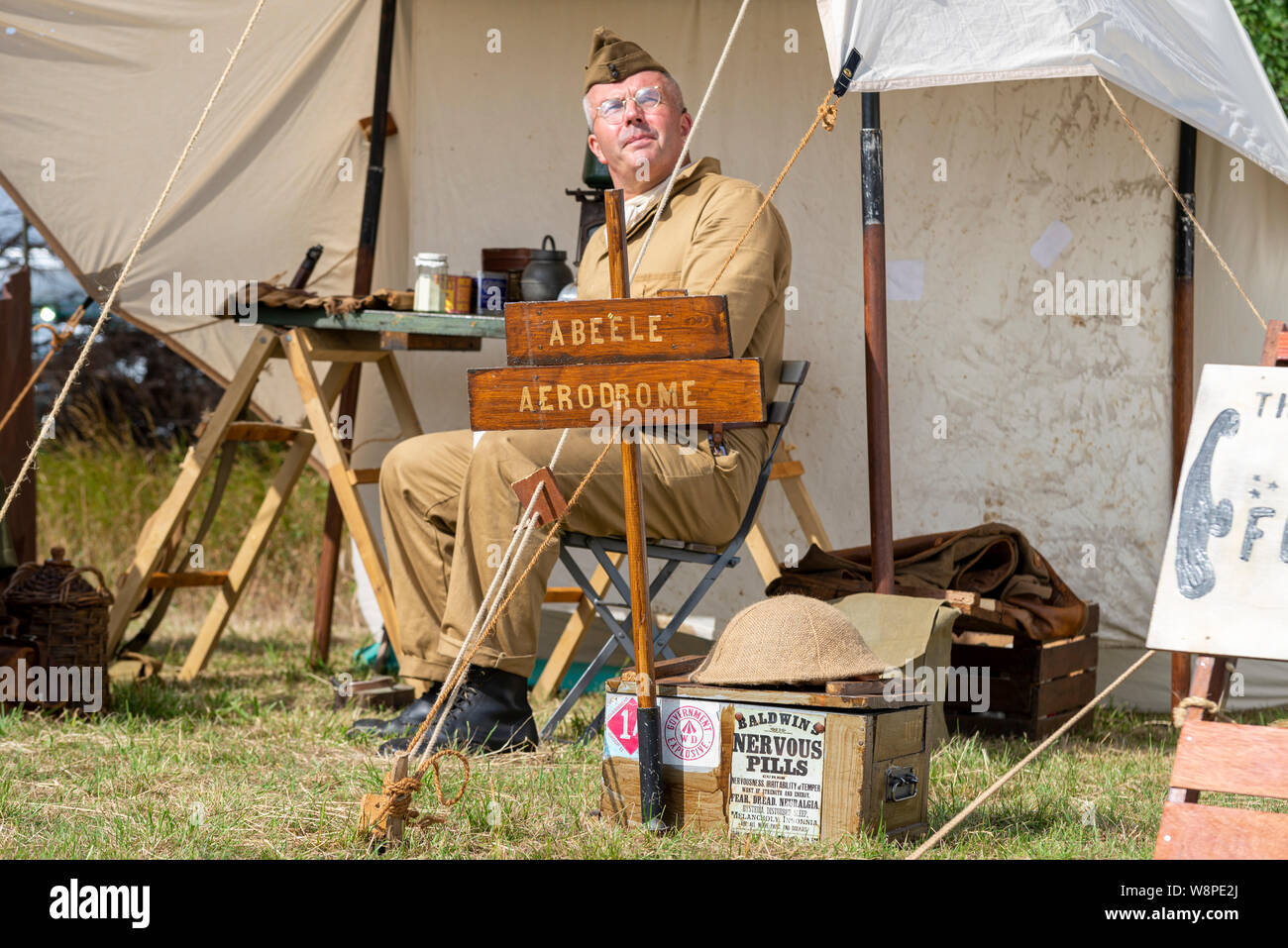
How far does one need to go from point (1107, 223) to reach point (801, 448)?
1150 millimetres

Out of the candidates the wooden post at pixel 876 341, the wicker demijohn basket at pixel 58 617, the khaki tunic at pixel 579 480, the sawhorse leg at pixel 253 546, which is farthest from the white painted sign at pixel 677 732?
the sawhorse leg at pixel 253 546

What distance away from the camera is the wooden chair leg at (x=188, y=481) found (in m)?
4.18

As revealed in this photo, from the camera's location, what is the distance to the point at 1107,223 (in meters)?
4.29

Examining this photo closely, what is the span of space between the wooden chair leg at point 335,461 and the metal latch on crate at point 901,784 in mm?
1930

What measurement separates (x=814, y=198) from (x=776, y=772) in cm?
245

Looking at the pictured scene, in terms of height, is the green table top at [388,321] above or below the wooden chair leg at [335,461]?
above

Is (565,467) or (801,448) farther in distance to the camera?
(801,448)

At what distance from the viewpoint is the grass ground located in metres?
2.47

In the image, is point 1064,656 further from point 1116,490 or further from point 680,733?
point 680,733

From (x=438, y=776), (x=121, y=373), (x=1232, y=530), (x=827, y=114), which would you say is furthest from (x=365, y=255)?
(x=121, y=373)

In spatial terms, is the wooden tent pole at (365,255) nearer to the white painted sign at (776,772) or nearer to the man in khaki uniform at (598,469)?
the man in khaki uniform at (598,469)

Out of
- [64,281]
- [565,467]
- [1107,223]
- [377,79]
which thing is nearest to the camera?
[565,467]

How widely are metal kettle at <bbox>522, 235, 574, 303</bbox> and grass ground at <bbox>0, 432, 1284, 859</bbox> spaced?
118cm
